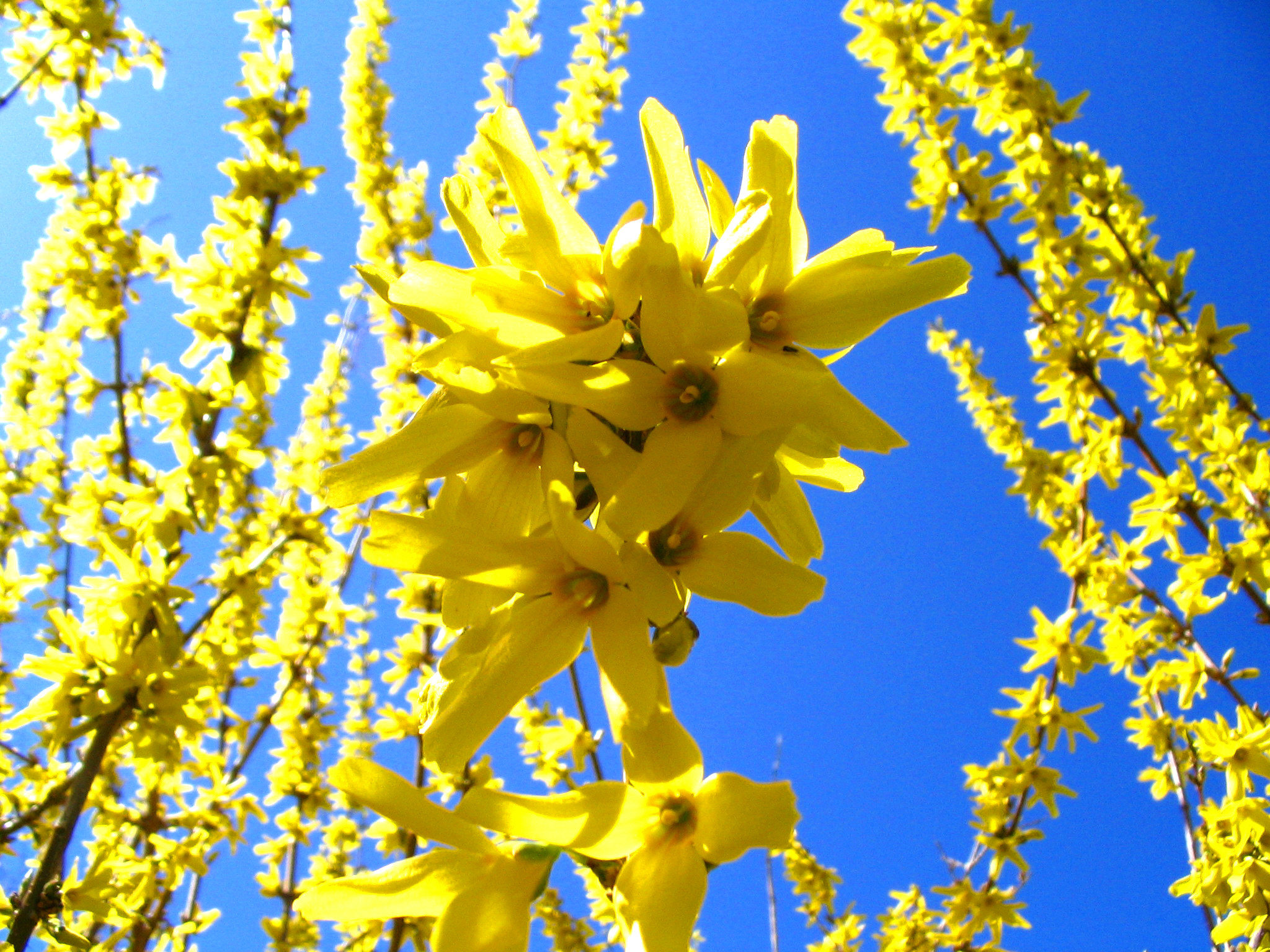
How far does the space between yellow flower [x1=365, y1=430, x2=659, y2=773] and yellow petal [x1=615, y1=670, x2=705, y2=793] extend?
0.04m

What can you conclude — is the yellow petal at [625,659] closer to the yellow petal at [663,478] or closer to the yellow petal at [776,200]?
the yellow petal at [663,478]

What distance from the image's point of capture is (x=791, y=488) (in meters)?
1.06

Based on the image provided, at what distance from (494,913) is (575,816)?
16 centimetres

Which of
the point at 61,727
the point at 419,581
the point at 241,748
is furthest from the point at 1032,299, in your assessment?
the point at 241,748

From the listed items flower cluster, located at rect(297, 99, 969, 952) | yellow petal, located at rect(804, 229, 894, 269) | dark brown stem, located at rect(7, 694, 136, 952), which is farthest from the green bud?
dark brown stem, located at rect(7, 694, 136, 952)

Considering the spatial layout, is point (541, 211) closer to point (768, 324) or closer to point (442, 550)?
point (768, 324)

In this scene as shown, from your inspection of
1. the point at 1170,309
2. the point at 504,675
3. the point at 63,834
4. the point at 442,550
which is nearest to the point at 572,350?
the point at 442,550

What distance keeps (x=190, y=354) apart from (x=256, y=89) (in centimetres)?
150

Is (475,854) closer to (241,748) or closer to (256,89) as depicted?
(256,89)

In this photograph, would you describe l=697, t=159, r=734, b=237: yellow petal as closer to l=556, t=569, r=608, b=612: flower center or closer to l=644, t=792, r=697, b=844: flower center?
l=556, t=569, r=608, b=612: flower center

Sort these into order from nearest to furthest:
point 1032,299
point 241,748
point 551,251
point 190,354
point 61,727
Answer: point 551,251 → point 61,727 → point 190,354 → point 1032,299 → point 241,748

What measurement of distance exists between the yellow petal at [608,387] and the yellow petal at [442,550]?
174mm

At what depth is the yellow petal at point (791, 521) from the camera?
1.05m

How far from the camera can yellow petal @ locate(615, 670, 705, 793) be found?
0.85 metres
